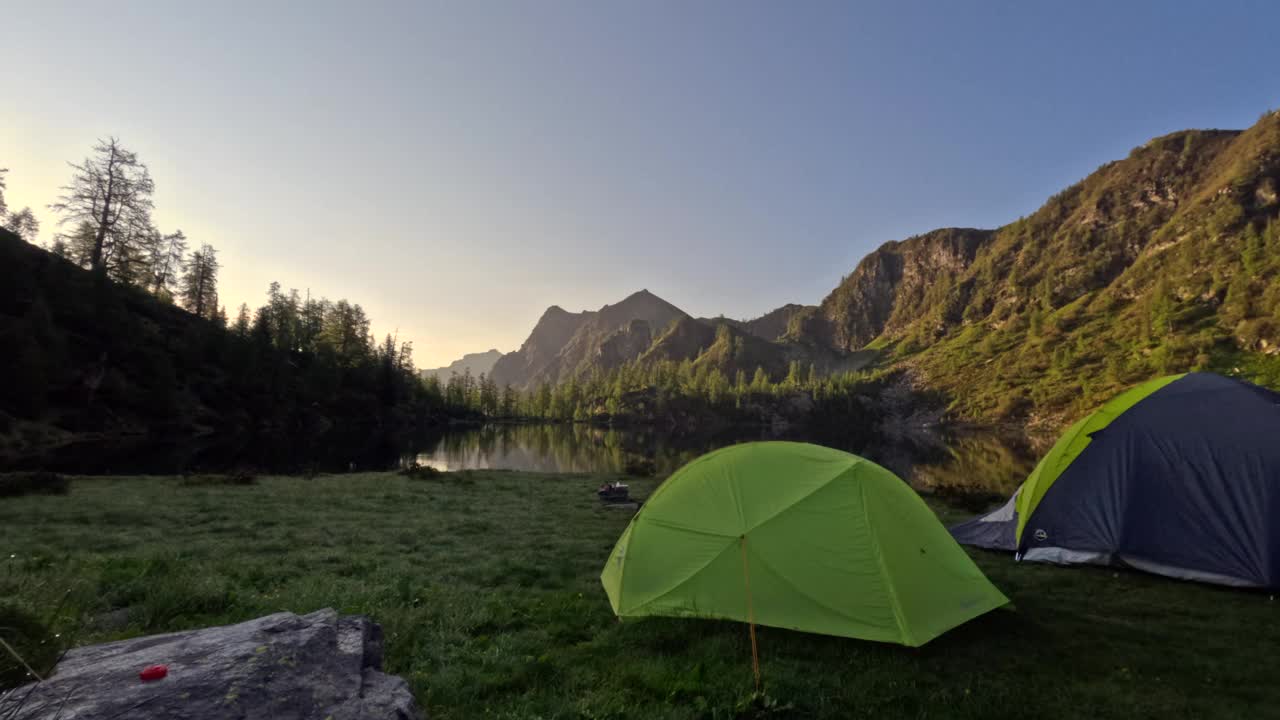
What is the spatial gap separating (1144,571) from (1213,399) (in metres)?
3.73

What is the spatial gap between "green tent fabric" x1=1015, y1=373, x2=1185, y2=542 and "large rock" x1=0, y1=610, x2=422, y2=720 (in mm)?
12688

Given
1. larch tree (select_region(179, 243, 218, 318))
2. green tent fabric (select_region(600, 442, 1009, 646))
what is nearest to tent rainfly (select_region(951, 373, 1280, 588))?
green tent fabric (select_region(600, 442, 1009, 646))

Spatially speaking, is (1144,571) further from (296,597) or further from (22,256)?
(22,256)

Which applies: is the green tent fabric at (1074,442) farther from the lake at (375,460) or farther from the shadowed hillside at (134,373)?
the shadowed hillside at (134,373)

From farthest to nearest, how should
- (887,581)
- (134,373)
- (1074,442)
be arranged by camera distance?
(134,373), (1074,442), (887,581)

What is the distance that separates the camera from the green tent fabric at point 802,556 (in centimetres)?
697

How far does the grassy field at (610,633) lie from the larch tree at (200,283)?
105 m

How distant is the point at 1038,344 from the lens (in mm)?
189875

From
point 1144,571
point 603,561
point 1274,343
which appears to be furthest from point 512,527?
point 1274,343

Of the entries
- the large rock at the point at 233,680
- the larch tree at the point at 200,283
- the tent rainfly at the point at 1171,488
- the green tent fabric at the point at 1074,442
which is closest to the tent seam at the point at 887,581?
the large rock at the point at 233,680

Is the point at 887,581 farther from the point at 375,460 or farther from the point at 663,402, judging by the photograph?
the point at 663,402

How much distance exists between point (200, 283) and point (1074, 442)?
401 feet

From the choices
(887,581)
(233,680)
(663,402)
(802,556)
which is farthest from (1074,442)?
(663,402)

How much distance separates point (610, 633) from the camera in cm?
731
